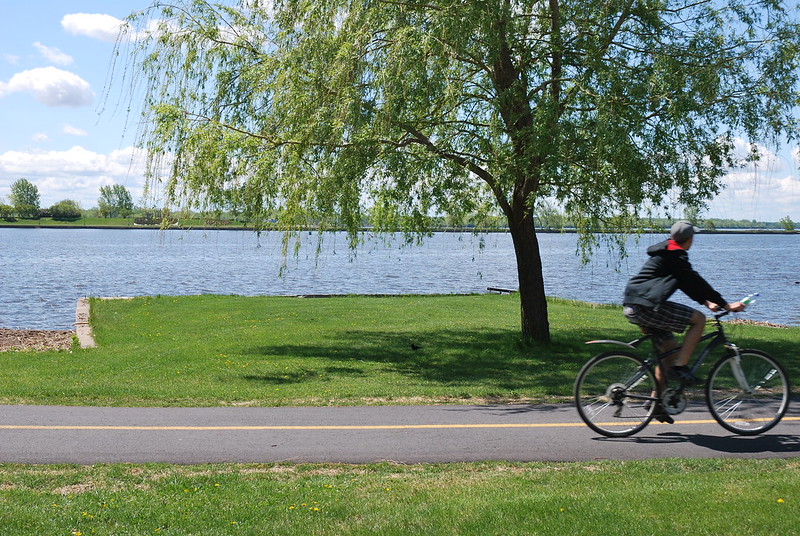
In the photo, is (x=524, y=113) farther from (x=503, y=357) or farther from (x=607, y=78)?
(x=503, y=357)

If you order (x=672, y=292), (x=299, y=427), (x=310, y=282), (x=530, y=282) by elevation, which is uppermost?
(x=672, y=292)

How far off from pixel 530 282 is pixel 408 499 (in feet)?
33.2

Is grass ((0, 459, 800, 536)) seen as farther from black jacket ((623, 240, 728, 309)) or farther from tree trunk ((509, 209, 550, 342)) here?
tree trunk ((509, 209, 550, 342))

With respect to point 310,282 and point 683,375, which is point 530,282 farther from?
point 310,282

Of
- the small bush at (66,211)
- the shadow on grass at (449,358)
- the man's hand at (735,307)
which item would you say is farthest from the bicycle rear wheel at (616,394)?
the small bush at (66,211)

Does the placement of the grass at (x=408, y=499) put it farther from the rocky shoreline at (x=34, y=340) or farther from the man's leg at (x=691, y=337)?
the rocky shoreline at (x=34, y=340)

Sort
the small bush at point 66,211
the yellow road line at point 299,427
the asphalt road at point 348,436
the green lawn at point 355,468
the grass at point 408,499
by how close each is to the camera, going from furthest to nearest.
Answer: the small bush at point 66,211 < the yellow road line at point 299,427 < the asphalt road at point 348,436 < the green lawn at point 355,468 < the grass at point 408,499

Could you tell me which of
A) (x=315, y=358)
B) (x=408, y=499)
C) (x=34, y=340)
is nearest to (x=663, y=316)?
(x=408, y=499)

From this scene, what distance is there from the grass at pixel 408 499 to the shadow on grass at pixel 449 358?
4.47 m

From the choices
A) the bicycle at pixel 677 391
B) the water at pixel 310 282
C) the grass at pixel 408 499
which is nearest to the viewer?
the grass at pixel 408 499

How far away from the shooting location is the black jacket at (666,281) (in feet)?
22.8

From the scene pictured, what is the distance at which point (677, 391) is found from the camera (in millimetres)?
7367

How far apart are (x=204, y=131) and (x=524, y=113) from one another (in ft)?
19.3

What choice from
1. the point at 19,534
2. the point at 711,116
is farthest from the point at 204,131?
the point at 19,534
